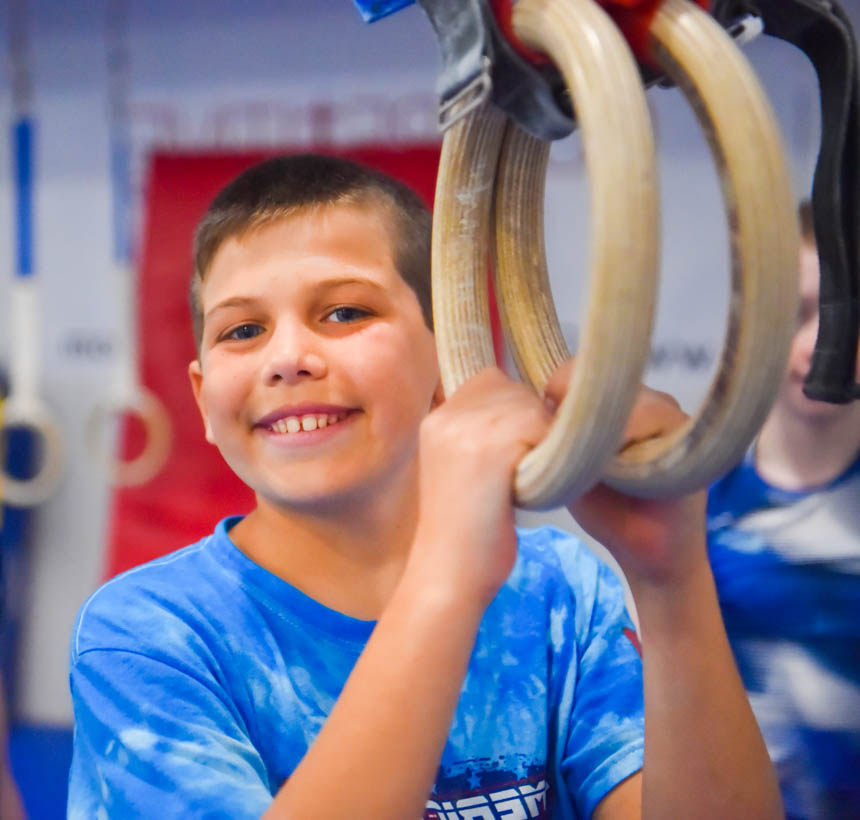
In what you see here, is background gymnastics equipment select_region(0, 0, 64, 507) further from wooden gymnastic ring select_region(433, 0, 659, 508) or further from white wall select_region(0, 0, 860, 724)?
wooden gymnastic ring select_region(433, 0, 659, 508)

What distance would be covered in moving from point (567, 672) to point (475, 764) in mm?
104

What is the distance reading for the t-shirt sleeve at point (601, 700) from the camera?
70cm

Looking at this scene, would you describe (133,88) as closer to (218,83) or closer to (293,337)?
(218,83)

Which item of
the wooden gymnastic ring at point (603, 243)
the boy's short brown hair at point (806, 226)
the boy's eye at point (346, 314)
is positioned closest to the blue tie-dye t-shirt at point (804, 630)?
the boy's short brown hair at point (806, 226)

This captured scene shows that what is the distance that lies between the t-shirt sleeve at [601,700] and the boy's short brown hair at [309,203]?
0.26m

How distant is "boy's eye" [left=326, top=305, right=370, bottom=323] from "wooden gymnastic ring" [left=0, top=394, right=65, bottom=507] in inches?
39.4

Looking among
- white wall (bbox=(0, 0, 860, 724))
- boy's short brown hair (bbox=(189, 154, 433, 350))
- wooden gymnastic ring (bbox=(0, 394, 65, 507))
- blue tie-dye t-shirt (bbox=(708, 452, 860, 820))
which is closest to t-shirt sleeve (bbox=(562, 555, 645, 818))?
boy's short brown hair (bbox=(189, 154, 433, 350))

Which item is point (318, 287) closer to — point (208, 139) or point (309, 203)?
point (309, 203)

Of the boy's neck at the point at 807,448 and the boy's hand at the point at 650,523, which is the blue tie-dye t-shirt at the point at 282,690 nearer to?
the boy's hand at the point at 650,523

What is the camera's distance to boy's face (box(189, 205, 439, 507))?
0.68 metres

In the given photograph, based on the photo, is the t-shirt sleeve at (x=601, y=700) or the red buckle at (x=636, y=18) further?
the t-shirt sleeve at (x=601, y=700)

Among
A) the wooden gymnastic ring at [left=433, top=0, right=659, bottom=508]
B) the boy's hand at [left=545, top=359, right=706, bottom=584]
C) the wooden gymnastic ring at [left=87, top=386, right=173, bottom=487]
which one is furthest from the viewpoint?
the wooden gymnastic ring at [left=87, top=386, right=173, bottom=487]

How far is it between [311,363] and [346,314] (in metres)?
0.06

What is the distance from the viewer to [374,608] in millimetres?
723
